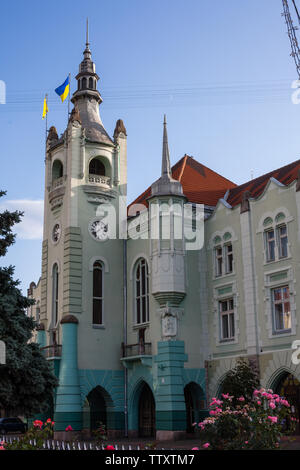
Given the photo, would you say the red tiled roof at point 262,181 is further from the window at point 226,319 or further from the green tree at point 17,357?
the green tree at point 17,357

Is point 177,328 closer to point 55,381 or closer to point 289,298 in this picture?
point 289,298

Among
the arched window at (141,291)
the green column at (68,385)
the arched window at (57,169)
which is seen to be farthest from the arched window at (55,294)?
the arched window at (57,169)

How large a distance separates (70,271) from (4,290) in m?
12.0

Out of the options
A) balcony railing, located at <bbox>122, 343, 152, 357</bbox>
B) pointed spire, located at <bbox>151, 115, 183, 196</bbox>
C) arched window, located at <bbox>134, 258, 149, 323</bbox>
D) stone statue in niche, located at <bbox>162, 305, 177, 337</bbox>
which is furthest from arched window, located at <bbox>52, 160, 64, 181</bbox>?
stone statue in niche, located at <bbox>162, 305, 177, 337</bbox>

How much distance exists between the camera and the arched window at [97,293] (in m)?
36.3

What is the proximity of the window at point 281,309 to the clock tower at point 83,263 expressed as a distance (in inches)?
422

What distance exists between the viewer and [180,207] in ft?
112

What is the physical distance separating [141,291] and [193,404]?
23.5ft

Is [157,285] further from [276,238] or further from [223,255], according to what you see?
[276,238]

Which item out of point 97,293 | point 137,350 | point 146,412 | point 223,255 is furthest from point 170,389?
point 97,293

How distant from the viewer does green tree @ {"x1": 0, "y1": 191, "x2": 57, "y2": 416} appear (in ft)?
74.2

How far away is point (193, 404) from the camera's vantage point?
33781 millimetres

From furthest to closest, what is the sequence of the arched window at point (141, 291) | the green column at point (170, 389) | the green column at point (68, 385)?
the arched window at point (141, 291)
the green column at point (68, 385)
the green column at point (170, 389)
